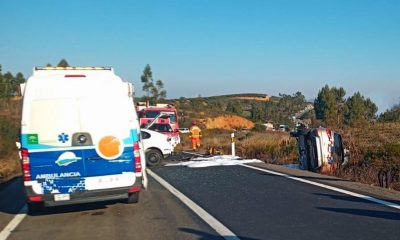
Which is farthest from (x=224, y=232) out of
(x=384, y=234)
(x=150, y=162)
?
(x=150, y=162)

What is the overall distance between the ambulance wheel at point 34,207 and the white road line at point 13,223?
177 millimetres

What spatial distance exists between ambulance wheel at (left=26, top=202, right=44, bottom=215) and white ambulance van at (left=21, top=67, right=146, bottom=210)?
0.12 m

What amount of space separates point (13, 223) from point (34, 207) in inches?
22.5

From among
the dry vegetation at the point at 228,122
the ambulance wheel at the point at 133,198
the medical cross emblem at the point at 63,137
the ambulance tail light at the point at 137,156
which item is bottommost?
the dry vegetation at the point at 228,122

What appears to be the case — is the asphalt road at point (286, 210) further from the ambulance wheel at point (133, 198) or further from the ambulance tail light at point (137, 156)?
the ambulance tail light at point (137, 156)

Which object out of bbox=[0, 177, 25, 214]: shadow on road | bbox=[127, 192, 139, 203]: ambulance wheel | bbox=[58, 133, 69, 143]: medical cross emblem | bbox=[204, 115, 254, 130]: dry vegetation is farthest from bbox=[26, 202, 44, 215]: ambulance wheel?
bbox=[204, 115, 254, 130]: dry vegetation

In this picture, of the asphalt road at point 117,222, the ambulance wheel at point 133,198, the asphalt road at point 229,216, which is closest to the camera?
the asphalt road at point 229,216

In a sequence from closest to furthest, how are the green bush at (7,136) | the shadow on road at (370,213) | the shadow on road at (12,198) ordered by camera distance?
the shadow on road at (370,213) → the shadow on road at (12,198) → the green bush at (7,136)

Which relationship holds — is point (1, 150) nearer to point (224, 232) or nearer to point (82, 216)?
point (82, 216)

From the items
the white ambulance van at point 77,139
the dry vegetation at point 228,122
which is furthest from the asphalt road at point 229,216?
the dry vegetation at point 228,122

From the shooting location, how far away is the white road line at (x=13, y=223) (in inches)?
314

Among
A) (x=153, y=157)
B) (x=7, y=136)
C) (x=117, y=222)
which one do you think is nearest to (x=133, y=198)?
(x=117, y=222)

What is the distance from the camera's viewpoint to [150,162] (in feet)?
62.2

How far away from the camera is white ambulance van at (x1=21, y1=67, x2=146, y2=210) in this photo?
28.3 ft
